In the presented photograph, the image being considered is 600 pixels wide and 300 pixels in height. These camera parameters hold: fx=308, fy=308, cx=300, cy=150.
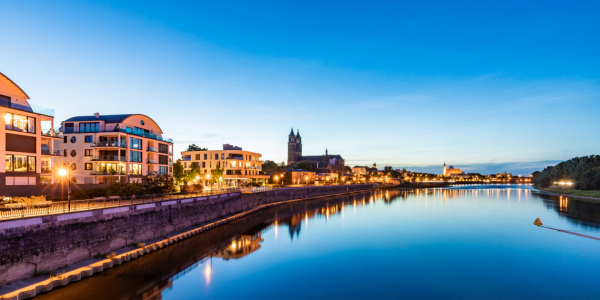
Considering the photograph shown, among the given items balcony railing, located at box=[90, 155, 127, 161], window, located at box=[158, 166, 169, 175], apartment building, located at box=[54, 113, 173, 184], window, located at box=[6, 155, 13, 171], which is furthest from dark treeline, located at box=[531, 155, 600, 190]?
window, located at box=[6, 155, 13, 171]

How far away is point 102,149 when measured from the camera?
4575cm

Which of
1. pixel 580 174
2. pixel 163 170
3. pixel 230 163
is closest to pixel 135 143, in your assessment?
pixel 163 170

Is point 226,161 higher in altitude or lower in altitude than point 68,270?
higher

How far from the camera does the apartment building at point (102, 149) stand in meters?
44.9

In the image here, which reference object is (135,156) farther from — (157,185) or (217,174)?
(217,174)

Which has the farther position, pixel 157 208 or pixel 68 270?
pixel 157 208

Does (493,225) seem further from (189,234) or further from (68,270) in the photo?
(68,270)

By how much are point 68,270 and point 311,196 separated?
7156 cm

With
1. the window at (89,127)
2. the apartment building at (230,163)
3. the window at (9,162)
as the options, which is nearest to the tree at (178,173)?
the apartment building at (230,163)

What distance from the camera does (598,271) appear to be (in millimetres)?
25578

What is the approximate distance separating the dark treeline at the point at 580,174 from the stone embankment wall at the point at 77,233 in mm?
121333

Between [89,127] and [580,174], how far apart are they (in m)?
144


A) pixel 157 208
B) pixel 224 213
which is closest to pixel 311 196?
pixel 224 213

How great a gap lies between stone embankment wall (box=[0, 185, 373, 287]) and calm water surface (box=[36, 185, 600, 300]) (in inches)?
82.6
